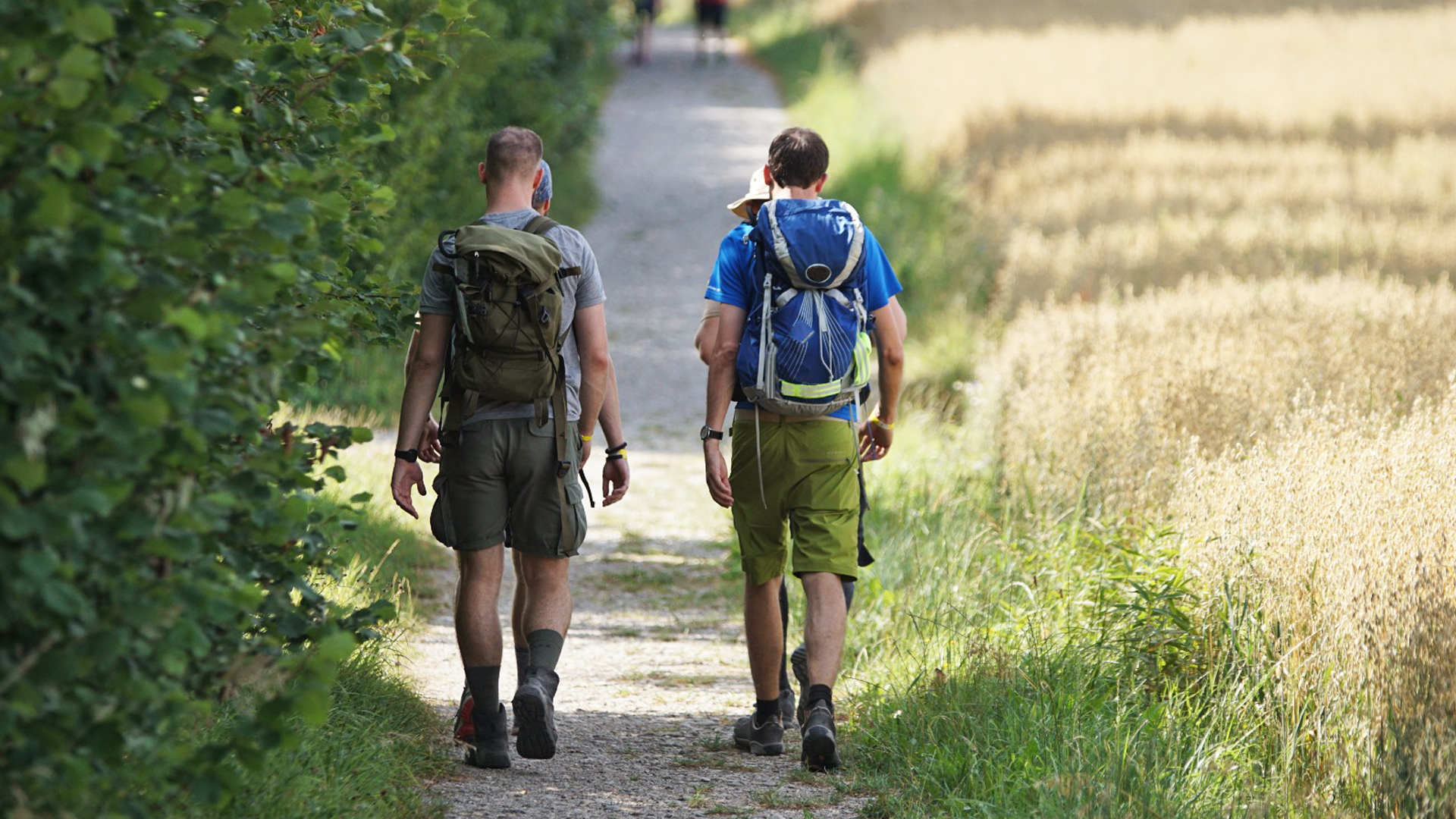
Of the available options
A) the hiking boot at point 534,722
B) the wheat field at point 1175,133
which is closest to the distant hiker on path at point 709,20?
the wheat field at point 1175,133

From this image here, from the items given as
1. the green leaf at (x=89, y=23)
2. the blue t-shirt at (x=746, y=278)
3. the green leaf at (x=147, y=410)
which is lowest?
the blue t-shirt at (x=746, y=278)

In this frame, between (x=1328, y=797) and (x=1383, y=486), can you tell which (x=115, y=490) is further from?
(x=1383, y=486)

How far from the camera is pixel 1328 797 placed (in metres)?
4.24

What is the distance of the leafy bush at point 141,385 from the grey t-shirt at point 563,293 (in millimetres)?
1125

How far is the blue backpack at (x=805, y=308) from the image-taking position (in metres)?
4.80

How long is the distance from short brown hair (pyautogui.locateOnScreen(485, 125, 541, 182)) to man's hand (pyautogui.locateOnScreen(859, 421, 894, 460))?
4.61ft

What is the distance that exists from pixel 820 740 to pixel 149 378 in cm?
262

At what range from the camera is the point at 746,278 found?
16.4 feet

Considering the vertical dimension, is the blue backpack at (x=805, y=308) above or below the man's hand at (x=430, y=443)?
above

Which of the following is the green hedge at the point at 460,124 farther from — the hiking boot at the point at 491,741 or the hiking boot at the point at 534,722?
the hiking boot at the point at 534,722

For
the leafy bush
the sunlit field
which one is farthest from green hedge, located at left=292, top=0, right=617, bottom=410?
the leafy bush

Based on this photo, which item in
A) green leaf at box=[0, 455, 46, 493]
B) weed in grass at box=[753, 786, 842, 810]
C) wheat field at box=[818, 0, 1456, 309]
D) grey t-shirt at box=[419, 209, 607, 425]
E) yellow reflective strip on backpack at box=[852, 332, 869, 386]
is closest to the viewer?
green leaf at box=[0, 455, 46, 493]

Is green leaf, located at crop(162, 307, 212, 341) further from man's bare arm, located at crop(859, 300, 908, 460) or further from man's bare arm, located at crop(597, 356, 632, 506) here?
man's bare arm, located at crop(859, 300, 908, 460)

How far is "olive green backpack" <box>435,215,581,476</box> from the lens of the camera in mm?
4543
